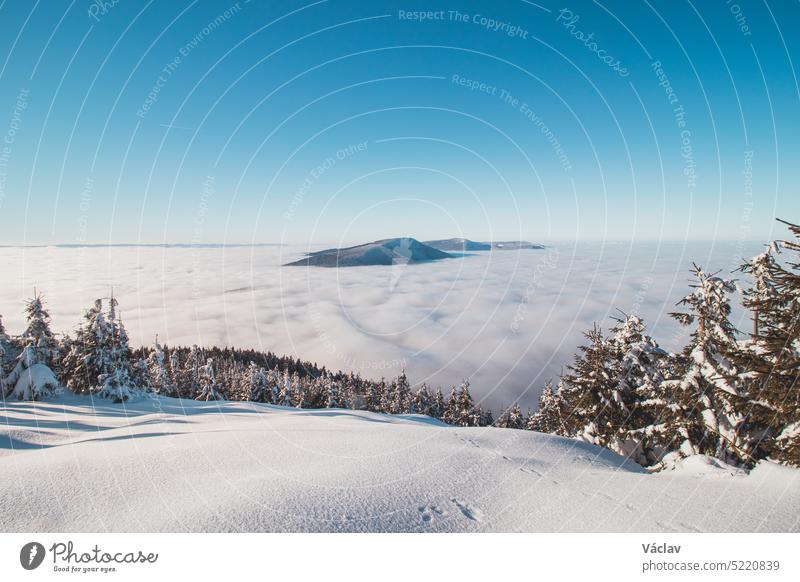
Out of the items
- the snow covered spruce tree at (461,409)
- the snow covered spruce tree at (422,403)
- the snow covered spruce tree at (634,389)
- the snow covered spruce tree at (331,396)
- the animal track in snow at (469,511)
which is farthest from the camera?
the snow covered spruce tree at (331,396)

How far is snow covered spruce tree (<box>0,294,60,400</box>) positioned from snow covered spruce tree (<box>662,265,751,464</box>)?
43677mm

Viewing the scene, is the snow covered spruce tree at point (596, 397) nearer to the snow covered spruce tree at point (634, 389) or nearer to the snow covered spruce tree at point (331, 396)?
the snow covered spruce tree at point (634, 389)

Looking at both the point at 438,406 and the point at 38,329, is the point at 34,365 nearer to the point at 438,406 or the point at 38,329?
the point at 38,329

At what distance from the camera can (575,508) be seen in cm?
575

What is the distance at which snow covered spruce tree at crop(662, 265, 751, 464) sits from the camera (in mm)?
10867

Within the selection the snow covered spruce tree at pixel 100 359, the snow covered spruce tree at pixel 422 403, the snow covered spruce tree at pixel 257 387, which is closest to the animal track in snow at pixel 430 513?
the snow covered spruce tree at pixel 100 359

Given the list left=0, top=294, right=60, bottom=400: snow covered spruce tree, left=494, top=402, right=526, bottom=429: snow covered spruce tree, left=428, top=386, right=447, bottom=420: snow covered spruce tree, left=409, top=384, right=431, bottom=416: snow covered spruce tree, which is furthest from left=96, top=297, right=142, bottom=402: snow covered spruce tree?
left=494, top=402, right=526, bottom=429: snow covered spruce tree

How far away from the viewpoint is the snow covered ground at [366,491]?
520 cm

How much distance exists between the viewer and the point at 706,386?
11.7 metres

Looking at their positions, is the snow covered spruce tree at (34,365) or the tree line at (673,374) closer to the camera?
the tree line at (673,374)

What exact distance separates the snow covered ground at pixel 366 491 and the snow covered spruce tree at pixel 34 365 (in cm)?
2896
